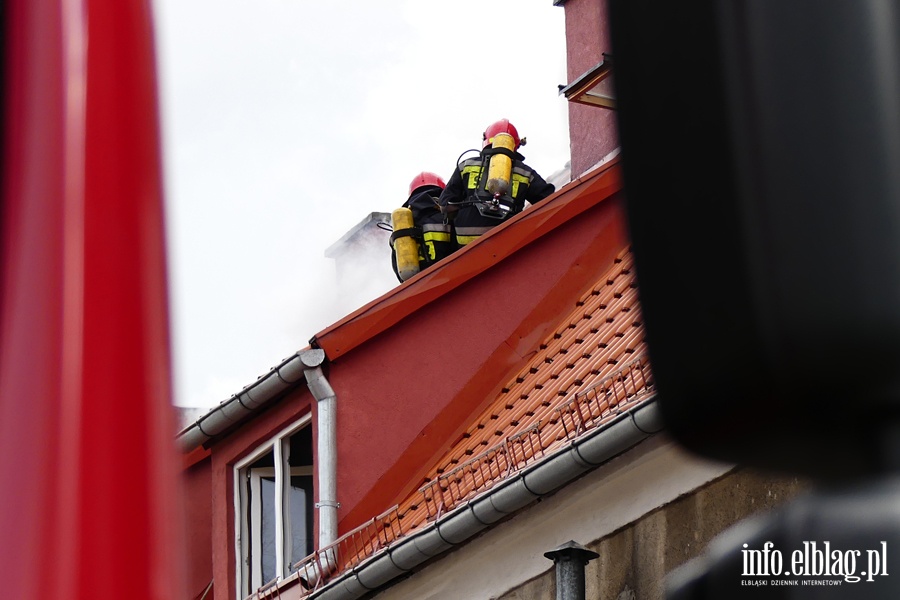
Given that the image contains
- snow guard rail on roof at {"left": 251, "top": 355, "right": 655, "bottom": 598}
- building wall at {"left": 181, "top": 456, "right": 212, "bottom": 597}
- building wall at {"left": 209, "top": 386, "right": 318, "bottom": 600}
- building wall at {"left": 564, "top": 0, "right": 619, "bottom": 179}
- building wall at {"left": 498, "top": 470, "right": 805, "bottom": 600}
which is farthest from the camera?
building wall at {"left": 564, "top": 0, "right": 619, "bottom": 179}

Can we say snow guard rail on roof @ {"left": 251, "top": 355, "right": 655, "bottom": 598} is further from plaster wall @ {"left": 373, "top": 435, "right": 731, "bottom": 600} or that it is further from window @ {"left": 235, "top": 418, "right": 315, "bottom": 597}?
window @ {"left": 235, "top": 418, "right": 315, "bottom": 597}

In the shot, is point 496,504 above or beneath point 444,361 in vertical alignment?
beneath

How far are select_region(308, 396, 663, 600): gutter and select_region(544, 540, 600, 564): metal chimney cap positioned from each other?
0.42 metres

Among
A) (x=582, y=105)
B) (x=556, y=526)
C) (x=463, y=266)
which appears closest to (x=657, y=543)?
(x=556, y=526)

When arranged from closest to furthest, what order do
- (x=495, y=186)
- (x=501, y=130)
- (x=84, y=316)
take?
(x=84, y=316) → (x=495, y=186) → (x=501, y=130)

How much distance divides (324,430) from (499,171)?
4.64 m

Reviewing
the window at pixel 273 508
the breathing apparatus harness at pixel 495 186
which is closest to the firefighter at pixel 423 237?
the breathing apparatus harness at pixel 495 186

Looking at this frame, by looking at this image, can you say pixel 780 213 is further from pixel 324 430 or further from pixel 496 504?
pixel 324 430

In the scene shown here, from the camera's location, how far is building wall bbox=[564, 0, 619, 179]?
13.5 metres

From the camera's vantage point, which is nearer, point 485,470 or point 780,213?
point 780,213

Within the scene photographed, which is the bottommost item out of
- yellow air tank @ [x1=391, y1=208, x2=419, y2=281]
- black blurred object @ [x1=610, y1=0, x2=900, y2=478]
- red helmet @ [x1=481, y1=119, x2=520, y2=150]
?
black blurred object @ [x1=610, y1=0, x2=900, y2=478]

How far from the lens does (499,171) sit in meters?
14.8

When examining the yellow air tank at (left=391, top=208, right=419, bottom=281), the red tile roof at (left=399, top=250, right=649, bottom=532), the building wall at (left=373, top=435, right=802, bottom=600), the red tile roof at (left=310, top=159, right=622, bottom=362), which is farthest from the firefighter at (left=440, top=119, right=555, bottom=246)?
the building wall at (left=373, top=435, right=802, bottom=600)

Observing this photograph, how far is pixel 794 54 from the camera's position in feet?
2.63
